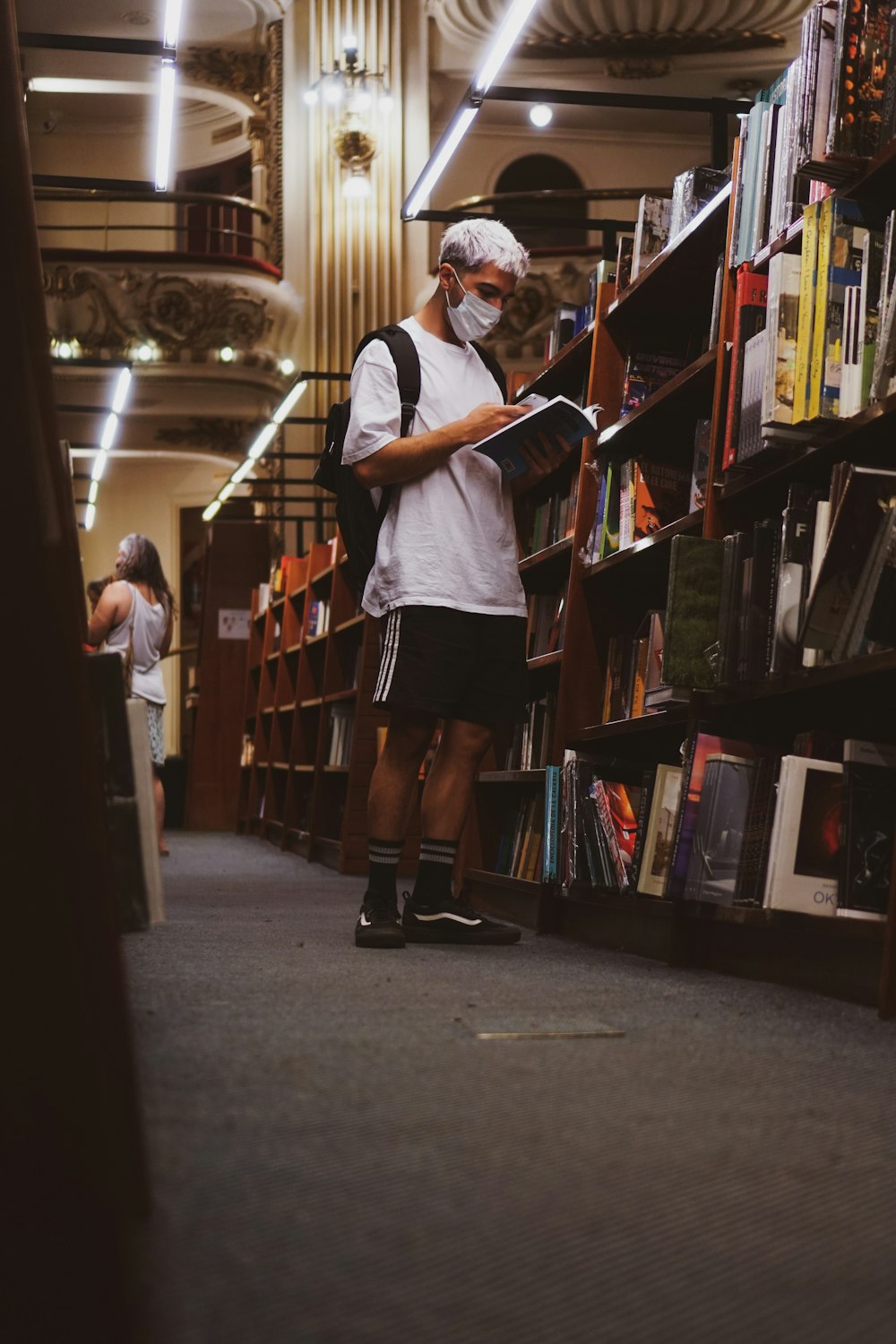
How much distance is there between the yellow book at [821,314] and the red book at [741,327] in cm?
21

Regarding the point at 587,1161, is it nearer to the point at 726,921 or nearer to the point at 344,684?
the point at 726,921

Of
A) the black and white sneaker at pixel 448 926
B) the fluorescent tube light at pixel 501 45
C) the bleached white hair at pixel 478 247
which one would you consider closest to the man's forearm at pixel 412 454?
the bleached white hair at pixel 478 247

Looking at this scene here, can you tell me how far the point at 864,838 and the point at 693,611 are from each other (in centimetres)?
53

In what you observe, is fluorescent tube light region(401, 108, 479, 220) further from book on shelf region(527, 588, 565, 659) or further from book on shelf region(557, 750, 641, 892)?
book on shelf region(557, 750, 641, 892)

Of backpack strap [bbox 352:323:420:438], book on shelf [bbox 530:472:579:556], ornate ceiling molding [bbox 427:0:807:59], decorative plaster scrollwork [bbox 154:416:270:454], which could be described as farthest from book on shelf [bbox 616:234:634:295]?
decorative plaster scrollwork [bbox 154:416:270:454]

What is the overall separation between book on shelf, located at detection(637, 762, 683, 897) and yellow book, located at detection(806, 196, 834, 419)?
0.73 m

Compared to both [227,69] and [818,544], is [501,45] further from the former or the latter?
[227,69]

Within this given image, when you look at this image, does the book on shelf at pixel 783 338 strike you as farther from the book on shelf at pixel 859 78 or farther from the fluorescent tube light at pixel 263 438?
the fluorescent tube light at pixel 263 438

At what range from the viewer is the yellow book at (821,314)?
216cm

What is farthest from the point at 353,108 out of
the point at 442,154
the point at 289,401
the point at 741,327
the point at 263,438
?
the point at 741,327

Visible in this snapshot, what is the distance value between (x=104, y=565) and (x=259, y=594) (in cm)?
830

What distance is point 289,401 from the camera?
8023mm

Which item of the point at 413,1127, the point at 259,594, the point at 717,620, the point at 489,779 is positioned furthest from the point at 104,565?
the point at 413,1127

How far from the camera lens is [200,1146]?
3.67 ft
